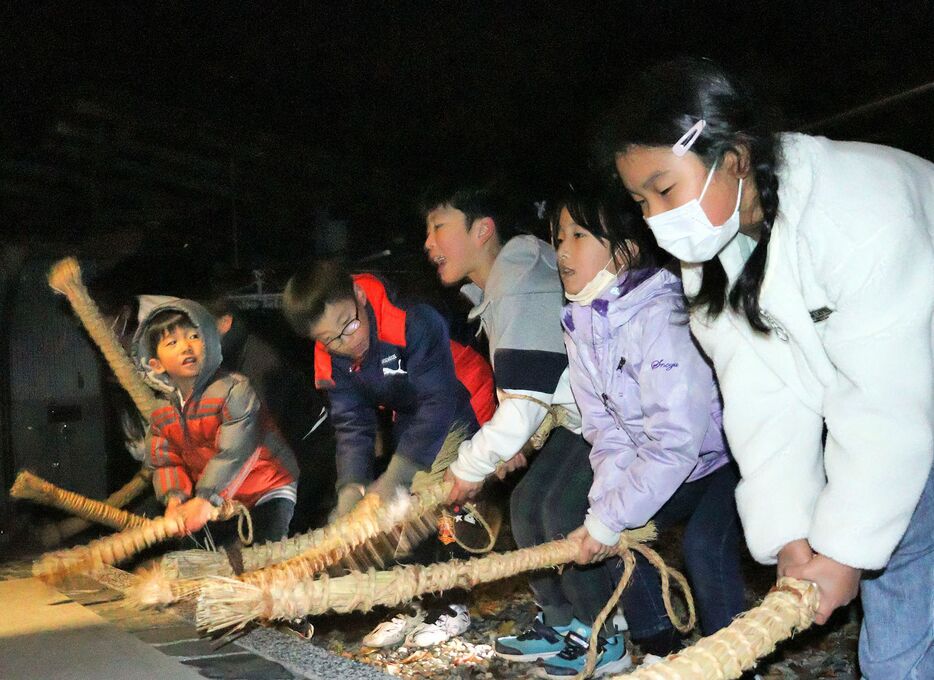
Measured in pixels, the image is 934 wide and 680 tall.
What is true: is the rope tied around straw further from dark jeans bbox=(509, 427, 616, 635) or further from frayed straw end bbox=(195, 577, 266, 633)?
frayed straw end bbox=(195, 577, 266, 633)

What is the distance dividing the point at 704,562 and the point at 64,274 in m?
4.55

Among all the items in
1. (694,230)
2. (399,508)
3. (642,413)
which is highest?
(694,230)

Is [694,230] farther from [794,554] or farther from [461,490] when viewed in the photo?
[461,490]

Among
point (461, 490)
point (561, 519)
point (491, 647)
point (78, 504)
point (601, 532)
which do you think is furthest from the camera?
point (78, 504)

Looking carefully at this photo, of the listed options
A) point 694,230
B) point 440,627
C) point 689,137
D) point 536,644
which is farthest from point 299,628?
point 689,137

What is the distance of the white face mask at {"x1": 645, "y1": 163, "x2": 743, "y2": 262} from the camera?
6.16 ft

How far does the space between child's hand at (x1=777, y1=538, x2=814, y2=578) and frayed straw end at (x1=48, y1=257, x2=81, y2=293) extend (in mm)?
4776

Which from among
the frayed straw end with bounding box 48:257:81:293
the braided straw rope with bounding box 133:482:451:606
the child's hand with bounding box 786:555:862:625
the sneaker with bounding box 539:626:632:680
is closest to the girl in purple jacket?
the sneaker with bounding box 539:626:632:680

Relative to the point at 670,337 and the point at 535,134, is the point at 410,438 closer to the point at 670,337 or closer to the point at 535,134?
the point at 670,337

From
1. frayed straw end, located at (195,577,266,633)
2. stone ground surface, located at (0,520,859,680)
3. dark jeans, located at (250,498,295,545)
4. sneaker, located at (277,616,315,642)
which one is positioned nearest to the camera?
frayed straw end, located at (195,577,266,633)

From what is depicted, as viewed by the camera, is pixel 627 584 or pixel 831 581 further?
pixel 627 584

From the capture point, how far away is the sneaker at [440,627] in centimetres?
354

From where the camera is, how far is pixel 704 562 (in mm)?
2500

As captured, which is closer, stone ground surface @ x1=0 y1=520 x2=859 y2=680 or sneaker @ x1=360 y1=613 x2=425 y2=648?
stone ground surface @ x1=0 y1=520 x2=859 y2=680
